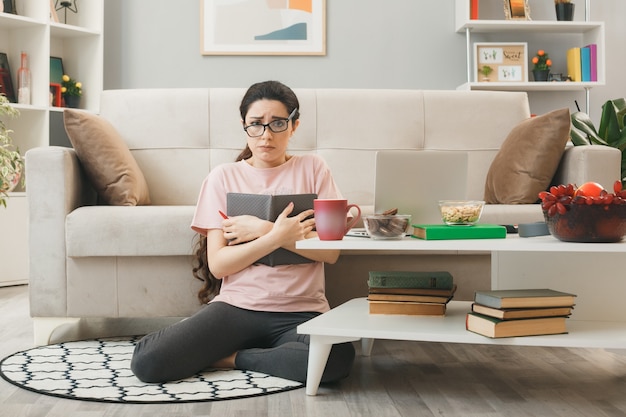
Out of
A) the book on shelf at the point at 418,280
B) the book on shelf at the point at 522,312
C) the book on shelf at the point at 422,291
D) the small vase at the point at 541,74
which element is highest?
the small vase at the point at 541,74

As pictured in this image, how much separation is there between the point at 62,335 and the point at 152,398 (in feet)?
3.23

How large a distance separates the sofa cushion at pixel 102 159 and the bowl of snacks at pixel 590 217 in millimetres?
1576

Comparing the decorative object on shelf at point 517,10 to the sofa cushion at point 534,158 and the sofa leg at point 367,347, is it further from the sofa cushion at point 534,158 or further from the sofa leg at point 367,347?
the sofa leg at point 367,347

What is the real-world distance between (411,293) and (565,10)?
11.5 ft

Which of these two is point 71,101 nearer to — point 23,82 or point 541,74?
point 23,82

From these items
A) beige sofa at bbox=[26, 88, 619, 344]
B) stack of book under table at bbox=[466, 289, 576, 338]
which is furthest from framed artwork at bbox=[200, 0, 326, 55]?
stack of book under table at bbox=[466, 289, 576, 338]

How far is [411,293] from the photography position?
2045mm

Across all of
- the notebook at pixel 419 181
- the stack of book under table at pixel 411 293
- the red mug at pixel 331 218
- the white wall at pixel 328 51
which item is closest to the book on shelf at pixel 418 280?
the stack of book under table at pixel 411 293

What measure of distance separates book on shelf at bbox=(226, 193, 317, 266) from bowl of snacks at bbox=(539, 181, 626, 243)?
665mm

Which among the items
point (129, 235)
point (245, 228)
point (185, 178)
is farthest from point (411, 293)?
point (185, 178)

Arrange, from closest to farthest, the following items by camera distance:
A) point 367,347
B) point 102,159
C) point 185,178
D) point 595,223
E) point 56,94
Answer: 1. point 595,223
2. point 367,347
3. point 102,159
4. point 185,178
5. point 56,94

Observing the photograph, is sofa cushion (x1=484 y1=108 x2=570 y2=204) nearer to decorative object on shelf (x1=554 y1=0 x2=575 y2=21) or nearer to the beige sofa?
the beige sofa

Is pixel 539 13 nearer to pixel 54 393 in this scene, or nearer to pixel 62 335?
pixel 62 335

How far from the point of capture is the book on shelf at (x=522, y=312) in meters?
1.79
